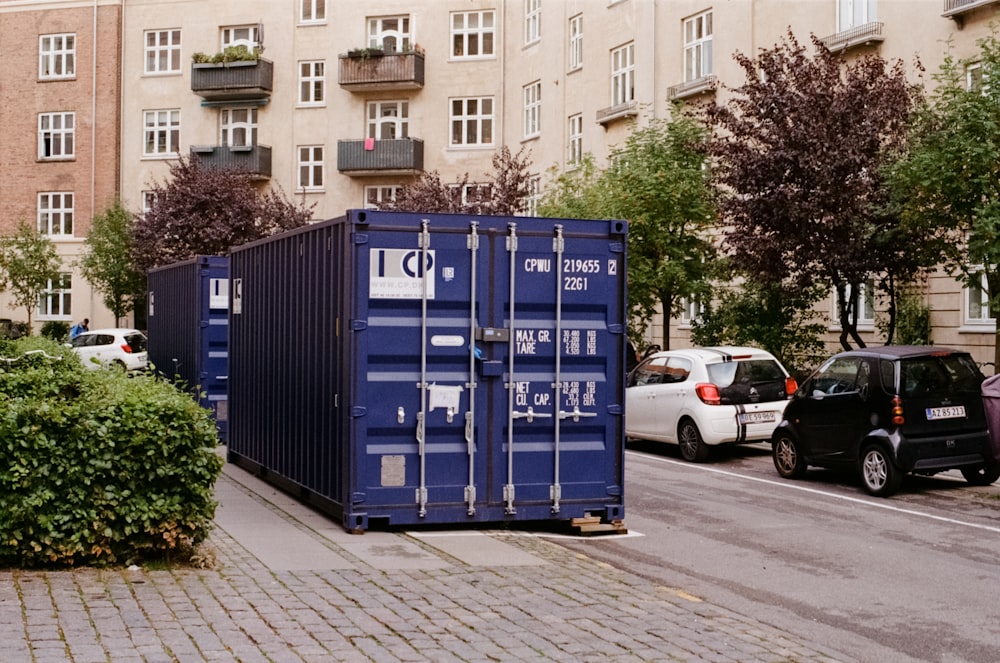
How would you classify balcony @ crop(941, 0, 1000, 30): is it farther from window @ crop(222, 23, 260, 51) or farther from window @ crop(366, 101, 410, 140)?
window @ crop(222, 23, 260, 51)

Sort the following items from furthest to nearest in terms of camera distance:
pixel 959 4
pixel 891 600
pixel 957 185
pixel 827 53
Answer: pixel 959 4
pixel 827 53
pixel 957 185
pixel 891 600

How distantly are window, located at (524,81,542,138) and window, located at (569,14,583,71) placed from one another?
3.05 metres

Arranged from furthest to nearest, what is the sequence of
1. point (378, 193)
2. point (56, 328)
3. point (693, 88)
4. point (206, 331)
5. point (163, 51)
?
point (163, 51)
point (56, 328)
point (378, 193)
point (693, 88)
point (206, 331)

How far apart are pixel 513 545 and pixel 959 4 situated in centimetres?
1881

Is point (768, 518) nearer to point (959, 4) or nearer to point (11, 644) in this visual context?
point (11, 644)

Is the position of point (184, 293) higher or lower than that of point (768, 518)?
higher

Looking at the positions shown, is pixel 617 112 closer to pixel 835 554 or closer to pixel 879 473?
pixel 879 473

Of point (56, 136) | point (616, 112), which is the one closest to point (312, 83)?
point (56, 136)

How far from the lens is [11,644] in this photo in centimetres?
619

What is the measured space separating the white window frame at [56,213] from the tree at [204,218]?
36.3ft

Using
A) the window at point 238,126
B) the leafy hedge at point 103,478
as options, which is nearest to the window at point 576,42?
the window at point 238,126

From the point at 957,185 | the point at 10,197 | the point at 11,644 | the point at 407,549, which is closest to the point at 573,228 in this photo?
the point at 407,549

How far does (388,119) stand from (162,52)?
10.3m

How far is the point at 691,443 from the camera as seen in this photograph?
59.8ft
